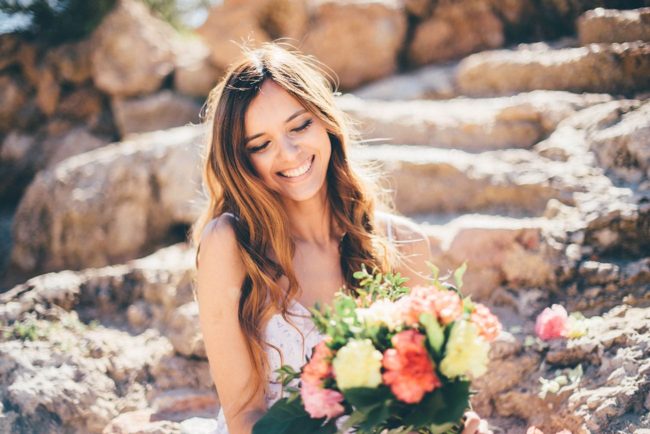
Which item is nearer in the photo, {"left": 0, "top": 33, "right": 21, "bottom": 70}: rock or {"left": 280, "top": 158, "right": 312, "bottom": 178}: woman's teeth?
{"left": 280, "top": 158, "right": 312, "bottom": 178}: woman's teeth

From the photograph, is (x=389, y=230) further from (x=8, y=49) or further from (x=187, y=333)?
(x=8, y=49)

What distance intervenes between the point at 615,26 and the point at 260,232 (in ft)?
12.7

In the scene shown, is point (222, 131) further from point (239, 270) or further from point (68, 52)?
point (68, 52)

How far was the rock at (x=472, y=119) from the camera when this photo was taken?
14.2 ft

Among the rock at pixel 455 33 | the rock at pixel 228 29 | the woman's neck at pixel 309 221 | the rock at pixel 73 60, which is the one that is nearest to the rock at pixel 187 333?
the woman's neck at pixel 309 221

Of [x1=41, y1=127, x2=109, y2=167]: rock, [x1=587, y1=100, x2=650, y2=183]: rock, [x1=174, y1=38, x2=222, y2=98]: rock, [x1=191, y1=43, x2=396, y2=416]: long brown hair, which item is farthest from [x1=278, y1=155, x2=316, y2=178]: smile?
[x1=41, y1=127, x2=109, y2=167]: rock

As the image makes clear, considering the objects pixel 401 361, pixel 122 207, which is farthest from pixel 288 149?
pixel 122 207

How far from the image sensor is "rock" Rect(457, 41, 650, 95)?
407cm

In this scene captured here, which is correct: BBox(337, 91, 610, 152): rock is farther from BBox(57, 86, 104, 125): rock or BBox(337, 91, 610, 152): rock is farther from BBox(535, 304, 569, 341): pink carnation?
BBox(57, 86, 104, 125): rock

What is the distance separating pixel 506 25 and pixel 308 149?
188 inches

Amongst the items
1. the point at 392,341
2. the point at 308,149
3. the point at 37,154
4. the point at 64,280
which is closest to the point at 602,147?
the point at 308,149

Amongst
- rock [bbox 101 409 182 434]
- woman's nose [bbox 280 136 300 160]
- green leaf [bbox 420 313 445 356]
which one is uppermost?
woman's nose [bbox 280 136 300 160]

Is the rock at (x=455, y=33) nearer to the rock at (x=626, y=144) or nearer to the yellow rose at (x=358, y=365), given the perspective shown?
the rock at (x=626, y=144)

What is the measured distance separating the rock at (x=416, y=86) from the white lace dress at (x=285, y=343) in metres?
4.00
